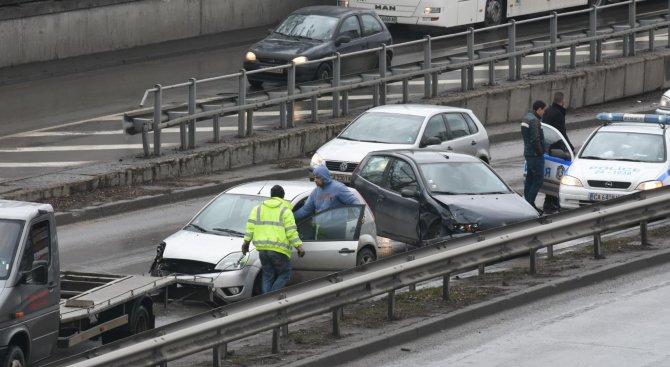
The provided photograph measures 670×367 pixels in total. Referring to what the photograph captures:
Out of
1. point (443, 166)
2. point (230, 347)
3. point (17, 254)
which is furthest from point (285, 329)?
point (443, 166)

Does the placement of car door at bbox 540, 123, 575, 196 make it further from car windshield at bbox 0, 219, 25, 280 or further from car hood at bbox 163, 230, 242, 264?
car windshield at bbox 0, 219, 25, 280

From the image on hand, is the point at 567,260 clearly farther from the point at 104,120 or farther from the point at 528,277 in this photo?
the point at 104,120

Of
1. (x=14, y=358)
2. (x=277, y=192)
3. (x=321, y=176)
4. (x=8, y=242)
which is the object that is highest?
(x=8, y=242)

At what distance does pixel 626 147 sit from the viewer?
23.0 m

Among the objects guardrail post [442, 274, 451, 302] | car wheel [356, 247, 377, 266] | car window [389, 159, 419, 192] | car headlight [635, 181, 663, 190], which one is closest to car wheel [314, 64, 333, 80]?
car headlight [635, 181, 663, 190]

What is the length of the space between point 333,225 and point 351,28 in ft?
50.4

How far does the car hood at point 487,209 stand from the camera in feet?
63.4

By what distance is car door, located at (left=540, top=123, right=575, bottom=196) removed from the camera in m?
23.5

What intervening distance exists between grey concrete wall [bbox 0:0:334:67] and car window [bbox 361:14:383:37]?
533 cm

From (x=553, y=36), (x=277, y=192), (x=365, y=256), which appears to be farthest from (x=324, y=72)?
(x=277, y=192)

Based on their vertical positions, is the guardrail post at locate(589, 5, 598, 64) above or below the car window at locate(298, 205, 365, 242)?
below

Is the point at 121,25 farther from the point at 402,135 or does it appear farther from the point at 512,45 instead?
the point at 402,135

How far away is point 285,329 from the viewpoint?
1466 centimetres

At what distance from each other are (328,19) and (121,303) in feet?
62.1
